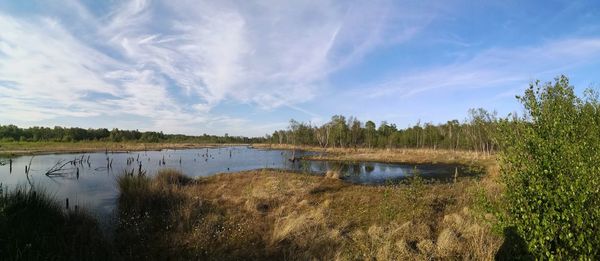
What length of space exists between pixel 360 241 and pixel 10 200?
10.0m

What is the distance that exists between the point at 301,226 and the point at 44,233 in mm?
6879

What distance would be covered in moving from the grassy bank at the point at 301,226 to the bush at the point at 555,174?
110 cm

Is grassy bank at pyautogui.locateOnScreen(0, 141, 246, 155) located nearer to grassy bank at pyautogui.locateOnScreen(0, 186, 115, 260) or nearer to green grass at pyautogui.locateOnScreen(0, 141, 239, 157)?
green grass at pyautogui.locateOnScreen(0, 141, 239, 157)

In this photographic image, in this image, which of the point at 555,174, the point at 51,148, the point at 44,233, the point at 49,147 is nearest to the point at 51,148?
the point at 51,148

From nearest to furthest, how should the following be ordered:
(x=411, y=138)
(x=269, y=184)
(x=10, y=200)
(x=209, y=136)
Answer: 1. (x=10, y=200)
2. (x=269, y=184)
3. (x=411, y=138)
4. (x=209, y=136)

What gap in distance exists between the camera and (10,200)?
9.29m

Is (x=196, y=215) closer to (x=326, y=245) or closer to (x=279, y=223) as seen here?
(x=279, y=223)

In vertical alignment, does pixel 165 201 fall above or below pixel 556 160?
below

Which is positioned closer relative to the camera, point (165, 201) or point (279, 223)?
point (279, 223)

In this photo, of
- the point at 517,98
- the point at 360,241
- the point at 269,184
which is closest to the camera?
the point at 517,98

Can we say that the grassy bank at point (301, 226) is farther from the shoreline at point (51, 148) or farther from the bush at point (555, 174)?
the shoreline at point (51, 148)

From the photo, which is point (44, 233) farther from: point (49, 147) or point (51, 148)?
point (49, 147)

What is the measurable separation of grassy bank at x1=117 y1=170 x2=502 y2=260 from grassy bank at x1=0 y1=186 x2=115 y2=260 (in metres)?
0.91

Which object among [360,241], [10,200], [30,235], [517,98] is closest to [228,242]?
[360,241]
